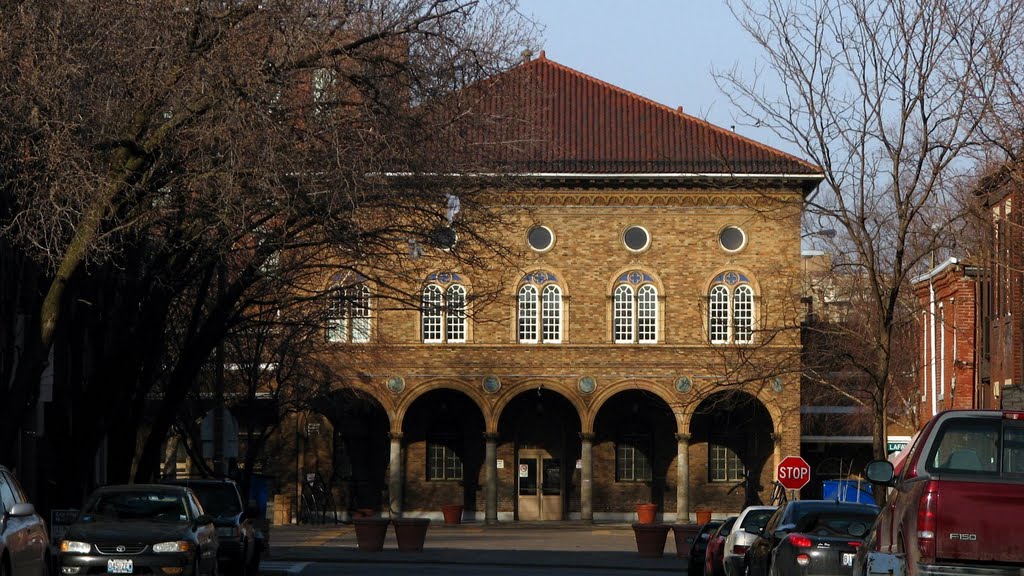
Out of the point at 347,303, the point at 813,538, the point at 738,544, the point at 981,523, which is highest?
the point at 347,303

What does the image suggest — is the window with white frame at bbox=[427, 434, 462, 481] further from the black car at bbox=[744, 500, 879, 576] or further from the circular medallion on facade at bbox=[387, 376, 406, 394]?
the black car at bbox=[744, 500, 879, 576]

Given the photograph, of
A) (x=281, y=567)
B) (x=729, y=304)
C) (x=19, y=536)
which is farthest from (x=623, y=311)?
(x=19, y=536)

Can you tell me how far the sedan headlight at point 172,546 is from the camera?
19250 millimetres

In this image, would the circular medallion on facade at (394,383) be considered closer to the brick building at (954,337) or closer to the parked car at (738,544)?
the brick building at (954,337)

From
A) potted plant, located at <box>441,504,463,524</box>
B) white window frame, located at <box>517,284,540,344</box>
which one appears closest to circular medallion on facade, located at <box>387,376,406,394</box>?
potted plant, located at <box>441,504,463,524</box>

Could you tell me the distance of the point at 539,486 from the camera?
58.1 meters

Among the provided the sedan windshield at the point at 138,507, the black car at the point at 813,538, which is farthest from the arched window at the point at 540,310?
the sedan windshield at the point at 138,507

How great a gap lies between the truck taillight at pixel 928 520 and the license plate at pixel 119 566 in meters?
10.5

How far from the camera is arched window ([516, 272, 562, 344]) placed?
186 feet

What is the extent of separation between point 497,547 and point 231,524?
1845cm

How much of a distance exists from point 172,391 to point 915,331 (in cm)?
4576

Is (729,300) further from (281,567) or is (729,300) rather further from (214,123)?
(214,123)

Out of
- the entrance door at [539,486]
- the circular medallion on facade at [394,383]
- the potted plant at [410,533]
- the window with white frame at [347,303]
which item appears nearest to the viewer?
the window with white frame at [347,303]

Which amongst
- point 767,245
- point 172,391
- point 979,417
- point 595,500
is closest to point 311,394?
point 595,500
